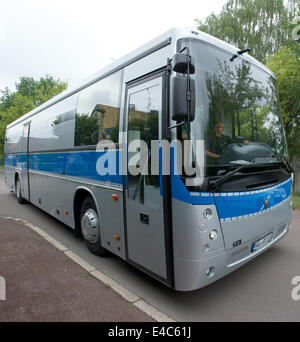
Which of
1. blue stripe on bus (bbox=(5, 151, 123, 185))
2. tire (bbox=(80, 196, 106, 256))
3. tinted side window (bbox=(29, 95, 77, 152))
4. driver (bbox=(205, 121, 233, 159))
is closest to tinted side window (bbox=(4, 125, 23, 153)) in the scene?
tinted side window (bbox=(29, 95, 77, 152))

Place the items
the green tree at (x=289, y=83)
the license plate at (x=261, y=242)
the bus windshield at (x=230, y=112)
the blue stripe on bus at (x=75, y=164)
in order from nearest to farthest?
1. the bus windshield at (x=230, y=112)
2. the license plate at (x=261, y=242)
3. the blue stripe on bus at (x=75, y=164)
4. the green tree at (x=289, y=83)

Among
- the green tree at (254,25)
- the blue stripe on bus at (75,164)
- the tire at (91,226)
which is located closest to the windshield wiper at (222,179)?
the blue stripe on bus at (75,164)

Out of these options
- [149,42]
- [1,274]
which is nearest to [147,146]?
[149,42]

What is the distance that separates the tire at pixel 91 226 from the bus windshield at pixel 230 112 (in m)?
2.52

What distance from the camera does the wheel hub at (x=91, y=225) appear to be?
446cm

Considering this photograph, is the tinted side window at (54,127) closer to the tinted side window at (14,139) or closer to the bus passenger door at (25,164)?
the bus passenger door at (25,164)

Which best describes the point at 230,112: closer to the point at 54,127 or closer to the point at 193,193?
the point at 193,193

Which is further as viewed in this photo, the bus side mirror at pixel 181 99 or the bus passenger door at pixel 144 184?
the bus passenger door at pixel 144 184

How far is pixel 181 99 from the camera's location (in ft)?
8.35

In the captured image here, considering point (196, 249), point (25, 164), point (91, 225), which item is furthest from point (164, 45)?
point (25, 164)

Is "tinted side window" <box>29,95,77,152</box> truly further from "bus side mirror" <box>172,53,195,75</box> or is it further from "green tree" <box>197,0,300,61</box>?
"green tree" <box>197,0,300,61</box>

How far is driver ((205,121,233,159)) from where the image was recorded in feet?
9.04

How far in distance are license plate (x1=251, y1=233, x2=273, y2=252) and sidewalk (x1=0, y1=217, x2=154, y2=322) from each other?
1.56 m

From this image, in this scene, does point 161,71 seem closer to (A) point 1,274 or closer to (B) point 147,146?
(B) point 147,146
